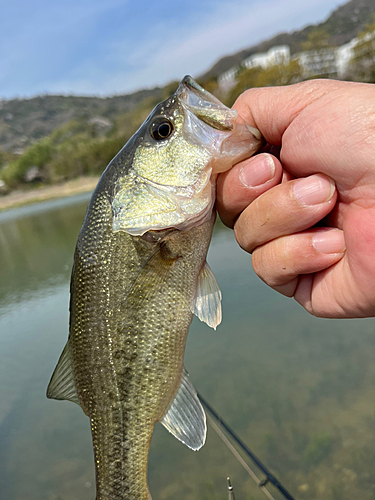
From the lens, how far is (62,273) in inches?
393

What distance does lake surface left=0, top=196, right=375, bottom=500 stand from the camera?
142 inches

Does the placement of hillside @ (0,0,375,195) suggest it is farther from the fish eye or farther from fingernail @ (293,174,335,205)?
the fish eye

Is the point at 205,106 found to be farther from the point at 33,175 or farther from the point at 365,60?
the point at 33,175

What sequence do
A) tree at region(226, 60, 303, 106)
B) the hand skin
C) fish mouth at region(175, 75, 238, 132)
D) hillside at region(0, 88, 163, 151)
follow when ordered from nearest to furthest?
the hand skin
fish mouth at region(175, 75, 238, 132)
tree at region(226, 60, 303, 106)
hillside at region(0, 88, 163, 151)

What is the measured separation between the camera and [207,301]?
5.92 feet

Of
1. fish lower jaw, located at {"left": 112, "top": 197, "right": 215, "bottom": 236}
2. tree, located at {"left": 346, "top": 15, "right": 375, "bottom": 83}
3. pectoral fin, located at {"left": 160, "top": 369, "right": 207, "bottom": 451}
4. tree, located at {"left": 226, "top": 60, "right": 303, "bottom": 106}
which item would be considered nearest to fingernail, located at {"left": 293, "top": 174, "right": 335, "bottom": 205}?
fish lower jaw, located at {"left": 112, "top": 197, "right": 215, "bottom": 236}

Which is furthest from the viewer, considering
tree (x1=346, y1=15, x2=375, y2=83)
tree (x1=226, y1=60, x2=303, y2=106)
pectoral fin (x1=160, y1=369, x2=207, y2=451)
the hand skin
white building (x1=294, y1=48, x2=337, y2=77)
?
white building (x1=294, y1=48, x2=337, y2=77)

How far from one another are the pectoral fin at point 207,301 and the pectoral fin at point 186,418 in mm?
414

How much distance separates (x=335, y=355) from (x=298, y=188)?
164 inches

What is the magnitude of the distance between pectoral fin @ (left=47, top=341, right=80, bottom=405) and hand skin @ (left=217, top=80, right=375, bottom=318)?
1186 millimetres

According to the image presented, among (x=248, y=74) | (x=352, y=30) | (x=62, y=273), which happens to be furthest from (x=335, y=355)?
(x=352, y=30)

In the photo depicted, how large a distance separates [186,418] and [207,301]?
25.3 inches

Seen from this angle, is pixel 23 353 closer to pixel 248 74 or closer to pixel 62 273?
pixel 62 273

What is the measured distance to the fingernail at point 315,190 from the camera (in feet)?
4.91
